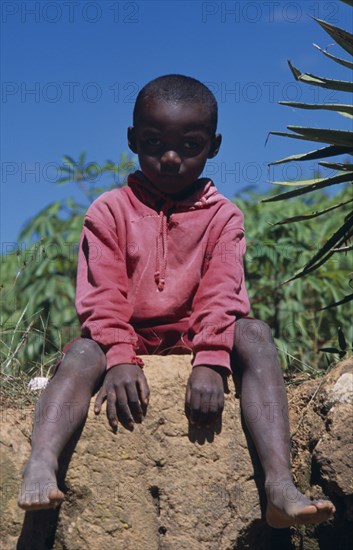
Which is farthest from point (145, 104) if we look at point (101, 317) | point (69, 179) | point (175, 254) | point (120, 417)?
point (69, 179)

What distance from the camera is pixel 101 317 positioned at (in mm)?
3916

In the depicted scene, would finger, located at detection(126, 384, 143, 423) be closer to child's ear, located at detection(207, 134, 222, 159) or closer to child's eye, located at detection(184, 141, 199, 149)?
child's eye, located at detection(184, 141, 199, 149)

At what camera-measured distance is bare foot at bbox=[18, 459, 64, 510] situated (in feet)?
11.1

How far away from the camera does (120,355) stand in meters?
3.86

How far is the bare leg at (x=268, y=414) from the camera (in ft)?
11.9

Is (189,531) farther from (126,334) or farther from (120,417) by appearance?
(126,334)

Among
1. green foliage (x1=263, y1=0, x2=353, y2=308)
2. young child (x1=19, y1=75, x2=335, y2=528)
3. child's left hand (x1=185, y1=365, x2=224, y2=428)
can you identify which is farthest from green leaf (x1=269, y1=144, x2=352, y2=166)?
child's left hand (x1=185, y1=365, x2=224, y2=428)

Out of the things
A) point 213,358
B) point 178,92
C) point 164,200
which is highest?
point 178,92

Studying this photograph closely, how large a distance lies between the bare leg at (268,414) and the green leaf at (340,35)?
192 cm

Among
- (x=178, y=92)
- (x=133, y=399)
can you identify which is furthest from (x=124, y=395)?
(x=178, y=92)

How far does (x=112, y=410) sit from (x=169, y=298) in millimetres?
622

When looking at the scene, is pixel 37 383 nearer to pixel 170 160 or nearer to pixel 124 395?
pixel 124 395

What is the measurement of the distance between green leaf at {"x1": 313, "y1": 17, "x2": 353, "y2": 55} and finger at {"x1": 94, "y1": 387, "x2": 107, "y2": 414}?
96.4 inches

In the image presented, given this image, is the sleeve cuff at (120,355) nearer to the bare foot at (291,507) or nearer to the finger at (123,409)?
the finger at (123,409)
